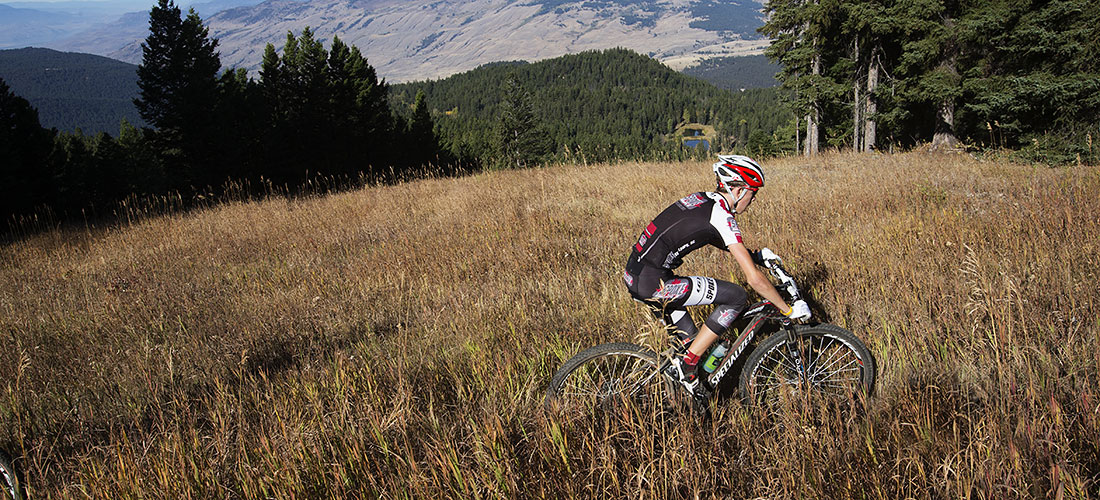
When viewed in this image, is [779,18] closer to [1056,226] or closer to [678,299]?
[1056,226]

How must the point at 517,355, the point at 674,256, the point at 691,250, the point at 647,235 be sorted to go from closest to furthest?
the point at 691,250 < the point at 674,256 < the point at 647,235 < the point at 517,355

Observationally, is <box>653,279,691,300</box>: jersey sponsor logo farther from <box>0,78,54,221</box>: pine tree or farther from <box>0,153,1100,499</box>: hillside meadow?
<box>0,78,54,221</box>: pine tree

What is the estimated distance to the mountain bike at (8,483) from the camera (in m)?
2.57

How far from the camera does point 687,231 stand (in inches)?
126

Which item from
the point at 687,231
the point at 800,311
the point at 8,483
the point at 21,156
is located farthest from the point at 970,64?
the point at 21,156

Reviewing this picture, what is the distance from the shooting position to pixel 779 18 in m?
19.9

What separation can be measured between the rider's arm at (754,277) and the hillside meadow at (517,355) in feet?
2.09

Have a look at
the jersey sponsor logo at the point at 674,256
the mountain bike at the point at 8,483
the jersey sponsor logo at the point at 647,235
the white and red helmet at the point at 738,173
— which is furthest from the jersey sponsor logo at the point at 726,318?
the mountain bike at the point at 8,483

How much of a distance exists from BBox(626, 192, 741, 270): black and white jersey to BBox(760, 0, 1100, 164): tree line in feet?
34.7

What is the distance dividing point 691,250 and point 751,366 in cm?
82

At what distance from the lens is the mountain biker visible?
3133 mm

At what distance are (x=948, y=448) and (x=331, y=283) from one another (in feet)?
18.8

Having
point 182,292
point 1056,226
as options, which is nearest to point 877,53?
point 1056,226

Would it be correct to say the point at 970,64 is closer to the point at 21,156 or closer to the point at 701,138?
the point at 701,138
